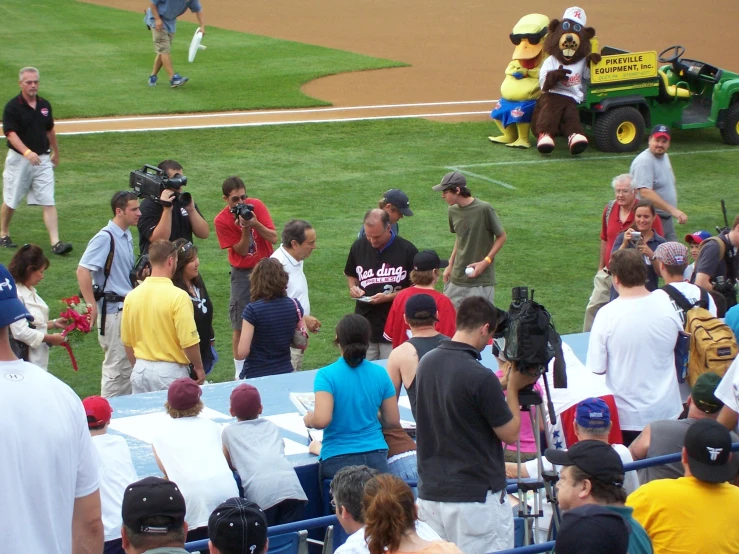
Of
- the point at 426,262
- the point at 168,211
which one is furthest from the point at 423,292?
the point at 168,211

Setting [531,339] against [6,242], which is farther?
[6,242]

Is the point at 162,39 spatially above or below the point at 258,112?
above

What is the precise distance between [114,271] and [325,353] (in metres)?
2.43

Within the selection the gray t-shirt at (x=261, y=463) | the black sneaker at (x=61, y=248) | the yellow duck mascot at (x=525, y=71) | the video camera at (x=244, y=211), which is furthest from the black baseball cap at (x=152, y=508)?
the yellow duck mascot at (x=525, y=71)

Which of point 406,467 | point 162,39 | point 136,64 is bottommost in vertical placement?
point 406,467

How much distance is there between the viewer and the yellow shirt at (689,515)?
172 inches

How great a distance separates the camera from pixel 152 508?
360 centimetres

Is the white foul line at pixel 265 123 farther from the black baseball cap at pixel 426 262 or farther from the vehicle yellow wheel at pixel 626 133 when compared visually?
the black baseball cap at pixel 426 262

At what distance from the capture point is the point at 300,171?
1516cm

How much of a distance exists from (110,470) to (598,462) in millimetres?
2342

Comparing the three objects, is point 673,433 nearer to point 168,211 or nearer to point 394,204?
point 394,204

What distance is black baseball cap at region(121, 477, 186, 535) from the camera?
3.60 meters

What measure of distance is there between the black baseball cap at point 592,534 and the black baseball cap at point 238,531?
3.62 ft

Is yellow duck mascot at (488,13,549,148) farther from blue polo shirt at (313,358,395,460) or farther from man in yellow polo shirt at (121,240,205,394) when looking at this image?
blue polo shirt at (313,358,395,460)
